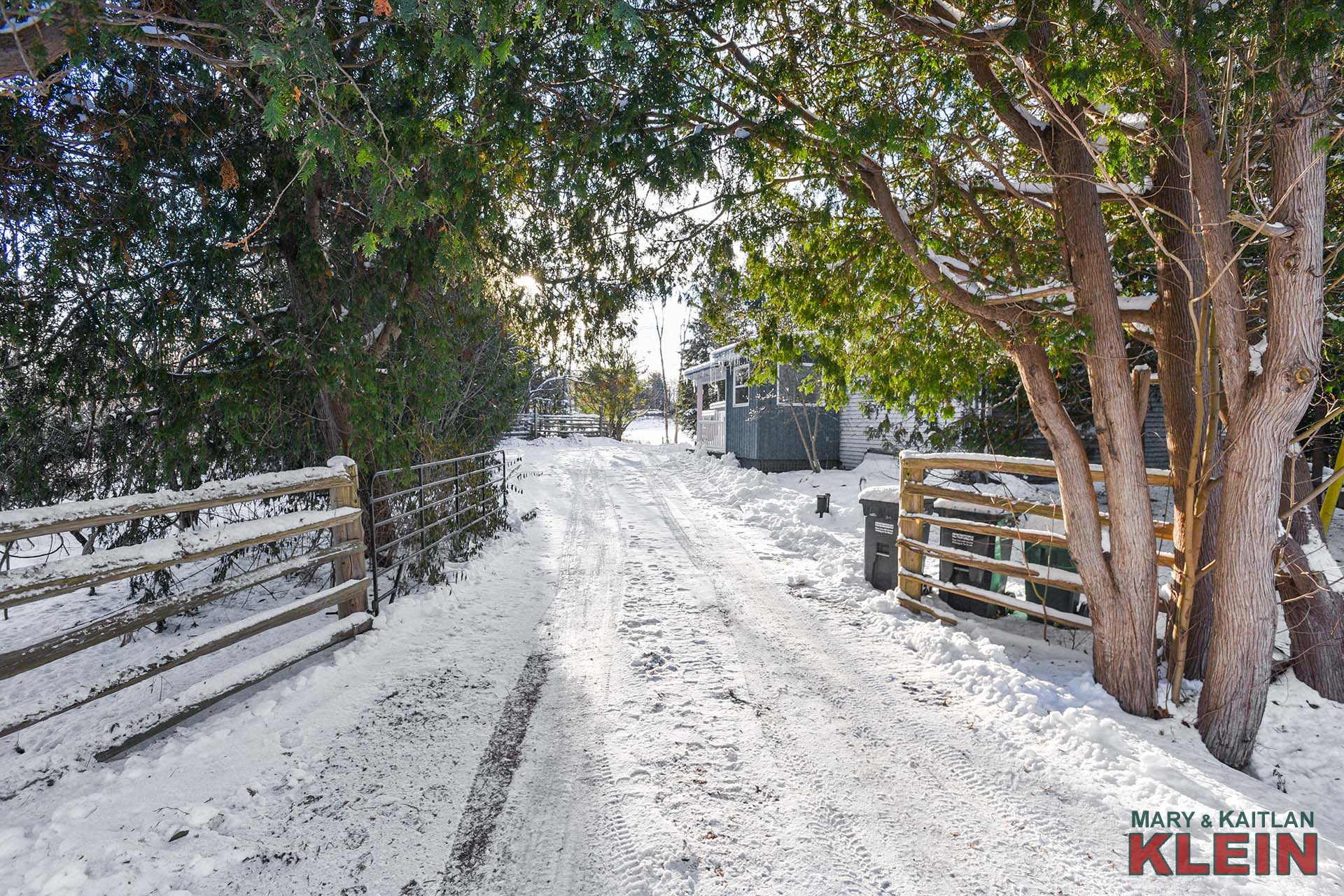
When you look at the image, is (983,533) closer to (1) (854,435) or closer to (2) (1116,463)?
(2) (1116,463)

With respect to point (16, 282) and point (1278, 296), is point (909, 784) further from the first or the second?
point (16, 282)

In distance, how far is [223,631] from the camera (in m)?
3.61

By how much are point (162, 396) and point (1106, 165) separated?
22.5ft

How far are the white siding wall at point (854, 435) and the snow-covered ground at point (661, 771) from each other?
1024cm

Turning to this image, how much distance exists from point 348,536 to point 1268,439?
616cm

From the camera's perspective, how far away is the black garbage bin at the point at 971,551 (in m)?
5.21

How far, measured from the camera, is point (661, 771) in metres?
2.98

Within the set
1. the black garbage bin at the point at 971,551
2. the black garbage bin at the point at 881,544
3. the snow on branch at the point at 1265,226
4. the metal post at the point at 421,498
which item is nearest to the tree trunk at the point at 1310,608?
the black garbage bin at the point at 971,551

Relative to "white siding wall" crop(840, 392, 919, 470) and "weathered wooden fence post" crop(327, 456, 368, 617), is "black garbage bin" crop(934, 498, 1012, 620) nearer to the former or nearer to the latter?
"weathered wooden fence post" crop(327, 456, 368, 617)

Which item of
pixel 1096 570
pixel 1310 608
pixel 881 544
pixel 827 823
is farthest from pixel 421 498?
pixel 1310 608

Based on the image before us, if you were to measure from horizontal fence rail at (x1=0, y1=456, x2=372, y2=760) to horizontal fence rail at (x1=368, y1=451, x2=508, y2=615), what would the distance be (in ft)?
1.49

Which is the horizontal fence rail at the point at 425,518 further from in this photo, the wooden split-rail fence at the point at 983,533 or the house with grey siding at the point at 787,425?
the house with grey siding at the point at 787,425

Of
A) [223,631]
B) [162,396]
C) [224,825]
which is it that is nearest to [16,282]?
[162,396]

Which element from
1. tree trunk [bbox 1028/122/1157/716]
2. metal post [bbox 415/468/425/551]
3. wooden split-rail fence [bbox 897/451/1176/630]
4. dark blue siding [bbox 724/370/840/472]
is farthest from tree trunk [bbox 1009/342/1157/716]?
dark blue siding [bbox 724/370/840/472]
